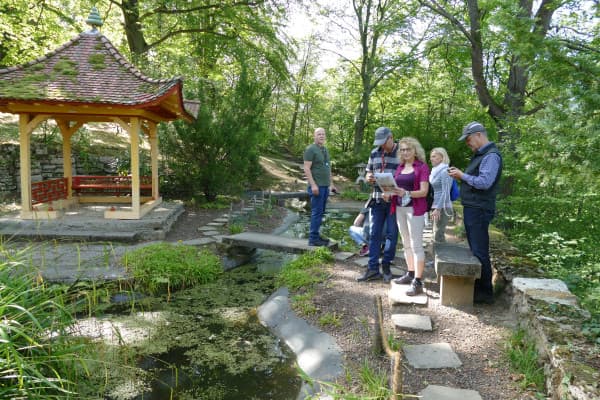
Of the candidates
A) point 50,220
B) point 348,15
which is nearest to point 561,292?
point 50,220

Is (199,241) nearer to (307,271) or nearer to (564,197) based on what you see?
(307,271)

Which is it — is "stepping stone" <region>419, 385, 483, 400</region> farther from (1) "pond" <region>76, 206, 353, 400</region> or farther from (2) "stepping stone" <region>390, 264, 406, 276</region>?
(2) "stepping stone" <region>390, 264, 406, 276</region>

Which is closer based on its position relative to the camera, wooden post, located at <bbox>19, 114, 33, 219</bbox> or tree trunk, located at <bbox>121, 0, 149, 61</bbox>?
wooden post, located at <bbox>19, 114, 33, 219</bbox>

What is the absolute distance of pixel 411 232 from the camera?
13.3 feet

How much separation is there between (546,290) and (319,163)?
10.1 ft

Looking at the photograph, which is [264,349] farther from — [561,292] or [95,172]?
[95,172]

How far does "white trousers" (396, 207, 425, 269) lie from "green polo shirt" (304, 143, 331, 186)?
5.38ft

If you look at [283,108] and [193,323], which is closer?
[193,323]

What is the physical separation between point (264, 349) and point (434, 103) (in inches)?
669

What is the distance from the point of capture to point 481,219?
12.7 ft

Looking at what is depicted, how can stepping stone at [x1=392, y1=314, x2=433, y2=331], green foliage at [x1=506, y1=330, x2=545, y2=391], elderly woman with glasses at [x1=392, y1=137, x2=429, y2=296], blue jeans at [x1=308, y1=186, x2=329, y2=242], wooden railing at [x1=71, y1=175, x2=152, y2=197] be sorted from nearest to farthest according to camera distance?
green foliage at [x1=506, y1=330, x2=545, y2=391]
stepping stone at [x1=392, y1=314, x2=433, y2=331]
elderly woman with glasses at [x1=392, y1=137, x2=429, y2=296]
blue jeans at [x1=308, y1=186, x2=329, y2=242]
wooden railing at [x1=71, y1=175, x2=152, y2=197]

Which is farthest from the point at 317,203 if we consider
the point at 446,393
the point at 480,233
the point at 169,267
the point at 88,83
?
the point at 88,83

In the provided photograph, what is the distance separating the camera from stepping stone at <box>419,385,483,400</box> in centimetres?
254

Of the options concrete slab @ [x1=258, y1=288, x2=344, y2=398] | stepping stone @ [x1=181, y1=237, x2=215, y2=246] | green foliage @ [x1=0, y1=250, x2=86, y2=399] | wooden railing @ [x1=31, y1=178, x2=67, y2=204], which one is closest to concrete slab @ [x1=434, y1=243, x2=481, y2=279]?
concrete slab @ [x1=258, y1=288, x2=344, y2=398]
